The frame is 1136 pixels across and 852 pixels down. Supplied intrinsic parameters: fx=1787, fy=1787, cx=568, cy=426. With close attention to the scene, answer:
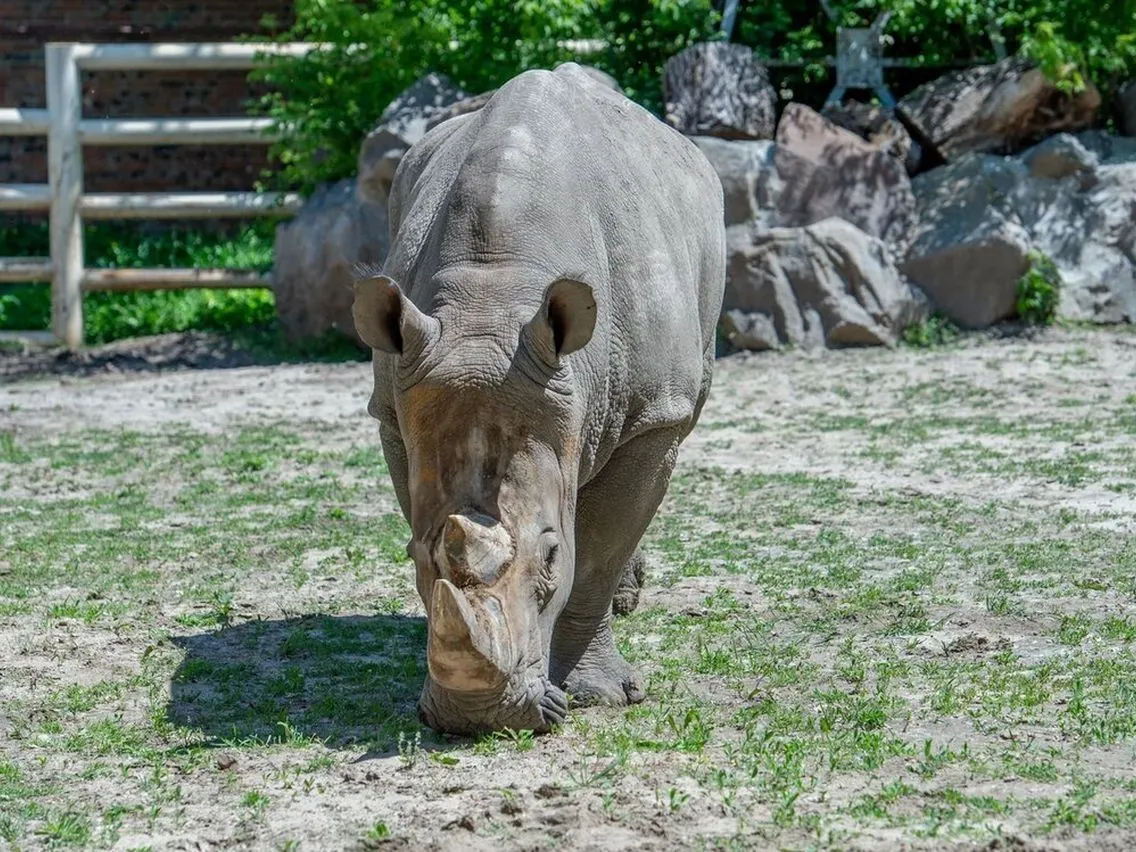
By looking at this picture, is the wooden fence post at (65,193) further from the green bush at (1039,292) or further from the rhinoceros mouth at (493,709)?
the rhinoceros mouth at (493,709)

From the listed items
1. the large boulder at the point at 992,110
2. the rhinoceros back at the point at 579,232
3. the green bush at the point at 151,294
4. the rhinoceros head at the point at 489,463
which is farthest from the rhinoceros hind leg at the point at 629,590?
the green bush at the point at 151,294

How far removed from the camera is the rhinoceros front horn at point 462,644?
412 cm

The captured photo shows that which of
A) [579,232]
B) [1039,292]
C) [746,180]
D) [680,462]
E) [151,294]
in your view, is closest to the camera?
[579,232]

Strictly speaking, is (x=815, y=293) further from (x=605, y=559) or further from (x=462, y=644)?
(x=462, y=644)

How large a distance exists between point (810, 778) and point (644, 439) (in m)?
1.23

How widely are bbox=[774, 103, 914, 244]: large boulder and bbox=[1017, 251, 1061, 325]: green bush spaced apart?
3.50ft

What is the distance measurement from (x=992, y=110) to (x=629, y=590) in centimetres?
866

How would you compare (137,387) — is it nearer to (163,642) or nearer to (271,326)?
(271,326)

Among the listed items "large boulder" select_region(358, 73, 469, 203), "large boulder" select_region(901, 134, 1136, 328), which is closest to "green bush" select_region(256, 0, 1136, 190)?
"large boulder" select_region(358, 73, 469, 203)

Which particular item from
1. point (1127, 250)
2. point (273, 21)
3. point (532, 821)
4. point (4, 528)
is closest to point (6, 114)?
point (273, 21)

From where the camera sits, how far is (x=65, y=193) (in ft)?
48.2

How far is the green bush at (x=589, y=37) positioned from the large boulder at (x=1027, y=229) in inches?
28.2

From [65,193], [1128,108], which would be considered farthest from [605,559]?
[65,193]

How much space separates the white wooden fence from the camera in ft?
48.1
